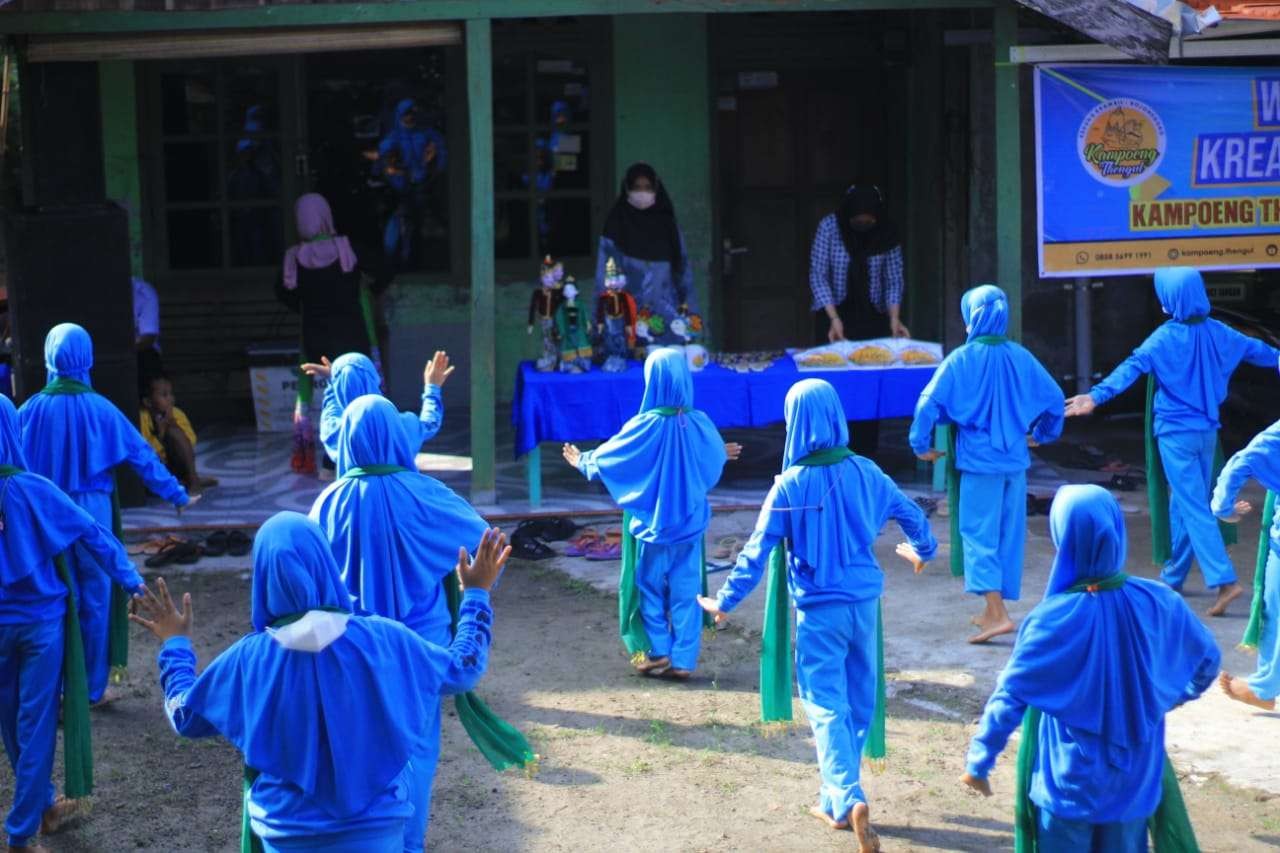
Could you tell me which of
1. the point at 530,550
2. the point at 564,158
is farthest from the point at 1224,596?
the point at 564,158

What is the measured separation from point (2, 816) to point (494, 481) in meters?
4.91

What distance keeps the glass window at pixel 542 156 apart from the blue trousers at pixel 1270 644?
311 inches

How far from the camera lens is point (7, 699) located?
6.22m

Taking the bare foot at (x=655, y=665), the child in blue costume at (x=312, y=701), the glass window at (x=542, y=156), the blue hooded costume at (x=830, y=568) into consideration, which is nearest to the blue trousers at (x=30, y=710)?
the child in blue costume at (x=312, y=701)

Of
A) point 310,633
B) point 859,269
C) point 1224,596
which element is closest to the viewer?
point 310,633

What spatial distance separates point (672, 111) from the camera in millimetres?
13992

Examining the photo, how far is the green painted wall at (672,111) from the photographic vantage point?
1389 centimetres

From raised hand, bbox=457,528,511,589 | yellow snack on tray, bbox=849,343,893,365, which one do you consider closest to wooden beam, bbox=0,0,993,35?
yellow snack on tray, bbox=849,343,893,365

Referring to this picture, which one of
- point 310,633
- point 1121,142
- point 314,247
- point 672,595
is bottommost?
point 672,595

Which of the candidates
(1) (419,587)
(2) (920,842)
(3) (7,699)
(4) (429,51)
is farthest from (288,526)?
(4) (429,51)

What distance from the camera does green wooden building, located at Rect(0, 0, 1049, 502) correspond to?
13.6 m

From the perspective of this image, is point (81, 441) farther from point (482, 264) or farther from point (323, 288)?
point (323, 288)

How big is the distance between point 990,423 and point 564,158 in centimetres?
652

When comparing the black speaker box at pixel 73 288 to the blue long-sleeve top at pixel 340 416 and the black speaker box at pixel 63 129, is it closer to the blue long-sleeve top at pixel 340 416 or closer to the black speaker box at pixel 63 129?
the black speaker box at pixel 63 129
